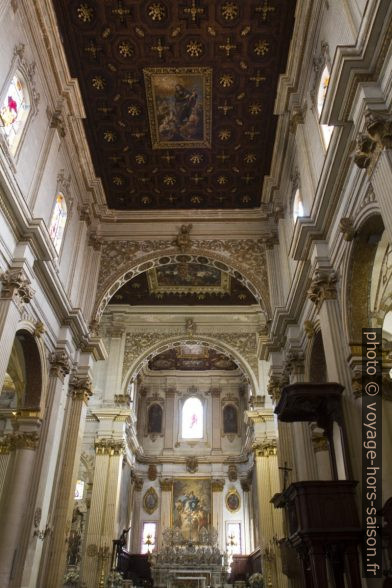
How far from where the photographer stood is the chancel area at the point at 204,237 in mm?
8367

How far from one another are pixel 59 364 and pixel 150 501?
18328mm

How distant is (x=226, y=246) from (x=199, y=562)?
640 inches

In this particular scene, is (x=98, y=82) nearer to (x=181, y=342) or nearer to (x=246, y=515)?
(x=181, y=342)

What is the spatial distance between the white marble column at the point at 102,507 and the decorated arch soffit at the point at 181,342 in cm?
352

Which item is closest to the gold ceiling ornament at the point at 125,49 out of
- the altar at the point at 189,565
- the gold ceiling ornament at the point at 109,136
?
the gold ceiling ornament at the point at 109,136

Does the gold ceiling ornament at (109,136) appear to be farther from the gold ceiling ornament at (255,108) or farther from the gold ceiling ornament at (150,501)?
the gold ceiling ornament at (150,501)

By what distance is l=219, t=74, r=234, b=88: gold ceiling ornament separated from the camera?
Result: 1319 cm

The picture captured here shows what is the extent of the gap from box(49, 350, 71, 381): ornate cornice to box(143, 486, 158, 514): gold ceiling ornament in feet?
58.1

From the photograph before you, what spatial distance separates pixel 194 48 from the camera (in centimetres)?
1262

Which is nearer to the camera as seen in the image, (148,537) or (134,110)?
(134,110)

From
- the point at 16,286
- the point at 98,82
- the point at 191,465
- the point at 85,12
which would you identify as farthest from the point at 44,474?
the point at 191,465

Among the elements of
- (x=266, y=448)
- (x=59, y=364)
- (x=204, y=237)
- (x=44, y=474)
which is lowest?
(x=44, y=474)

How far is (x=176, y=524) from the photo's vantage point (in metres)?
27.7

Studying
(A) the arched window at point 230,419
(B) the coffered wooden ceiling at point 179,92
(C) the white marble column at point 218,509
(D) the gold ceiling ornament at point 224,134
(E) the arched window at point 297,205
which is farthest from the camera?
(A) the arched window at point 230,419
